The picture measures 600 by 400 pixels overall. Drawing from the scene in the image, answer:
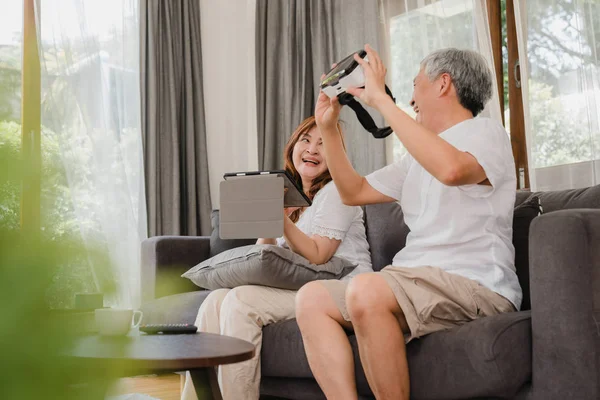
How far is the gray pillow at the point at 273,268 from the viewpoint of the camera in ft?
6.64

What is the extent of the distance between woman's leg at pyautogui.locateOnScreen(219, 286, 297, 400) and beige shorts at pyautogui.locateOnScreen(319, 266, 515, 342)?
0.52 meters

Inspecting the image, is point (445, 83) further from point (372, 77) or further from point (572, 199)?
point (572, 199)

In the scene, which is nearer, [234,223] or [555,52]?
[234,223]

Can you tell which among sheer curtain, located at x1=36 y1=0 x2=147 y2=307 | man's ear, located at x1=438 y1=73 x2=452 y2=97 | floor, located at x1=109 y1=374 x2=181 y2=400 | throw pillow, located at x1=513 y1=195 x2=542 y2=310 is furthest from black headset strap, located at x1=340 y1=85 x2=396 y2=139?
sheer curtain, located at x1=36 y1=0 x2=147 y2=307

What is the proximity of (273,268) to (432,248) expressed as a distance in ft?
1.77

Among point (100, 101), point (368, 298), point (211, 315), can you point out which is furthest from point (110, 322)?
point (100, 101)

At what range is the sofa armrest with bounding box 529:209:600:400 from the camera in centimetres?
138

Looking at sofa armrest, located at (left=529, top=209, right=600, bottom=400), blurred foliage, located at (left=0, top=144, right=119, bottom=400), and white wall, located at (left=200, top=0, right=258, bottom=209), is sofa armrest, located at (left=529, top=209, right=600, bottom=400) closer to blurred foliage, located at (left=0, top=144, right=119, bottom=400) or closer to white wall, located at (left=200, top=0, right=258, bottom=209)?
blurred foliage, located at (left=0, top=144, right=119, bottom=400)

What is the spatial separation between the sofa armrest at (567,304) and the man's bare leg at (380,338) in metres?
0.29

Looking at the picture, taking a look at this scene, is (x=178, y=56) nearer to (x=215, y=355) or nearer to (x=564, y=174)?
(x=564, y=174)

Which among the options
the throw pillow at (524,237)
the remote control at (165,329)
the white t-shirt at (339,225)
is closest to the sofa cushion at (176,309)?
the white t-shirt at (339,225)

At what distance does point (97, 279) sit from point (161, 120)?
12.8 ft

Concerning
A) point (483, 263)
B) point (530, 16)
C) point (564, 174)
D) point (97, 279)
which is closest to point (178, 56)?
point (530, 16)

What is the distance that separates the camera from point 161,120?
158 inches
